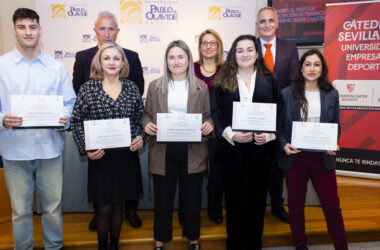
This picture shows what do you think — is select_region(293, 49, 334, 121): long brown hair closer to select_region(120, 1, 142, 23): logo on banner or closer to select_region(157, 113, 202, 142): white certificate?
select_region(157, 113, 202, 142): white certificate

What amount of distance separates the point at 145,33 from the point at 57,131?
9.96 ft

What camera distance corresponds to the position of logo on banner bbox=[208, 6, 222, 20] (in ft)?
15.3

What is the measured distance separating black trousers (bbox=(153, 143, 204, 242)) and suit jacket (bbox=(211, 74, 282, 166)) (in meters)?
0.27

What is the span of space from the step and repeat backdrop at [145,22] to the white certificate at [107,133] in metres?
3.02

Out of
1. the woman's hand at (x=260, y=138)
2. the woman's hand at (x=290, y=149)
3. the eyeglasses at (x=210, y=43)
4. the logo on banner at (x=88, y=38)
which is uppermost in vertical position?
the logo on banner at (x=88, y=38)

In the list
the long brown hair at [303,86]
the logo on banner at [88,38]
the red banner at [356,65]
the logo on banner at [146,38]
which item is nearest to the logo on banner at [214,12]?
the logo on banner at [146,38]

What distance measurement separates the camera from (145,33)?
4.66m

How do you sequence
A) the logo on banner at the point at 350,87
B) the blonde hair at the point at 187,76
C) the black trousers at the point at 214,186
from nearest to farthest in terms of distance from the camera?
the blonde hair at the point at 187,76 → the black trousers at the point at 214,186 → the logo on banner at the point at 350,87

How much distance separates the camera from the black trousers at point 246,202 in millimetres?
2012

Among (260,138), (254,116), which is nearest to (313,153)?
(260,138)

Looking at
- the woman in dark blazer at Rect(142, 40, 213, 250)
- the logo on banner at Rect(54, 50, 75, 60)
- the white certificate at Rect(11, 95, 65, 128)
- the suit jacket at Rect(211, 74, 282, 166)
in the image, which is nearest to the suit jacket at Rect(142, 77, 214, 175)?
the woman in dark blazer at Rect(142, 40, 213, 250)

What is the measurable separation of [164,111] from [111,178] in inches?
23.7

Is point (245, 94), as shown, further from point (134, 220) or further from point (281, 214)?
point (134, 220)

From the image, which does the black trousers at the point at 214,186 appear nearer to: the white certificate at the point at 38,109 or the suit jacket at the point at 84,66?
the suit jacket at the point at 84,66
